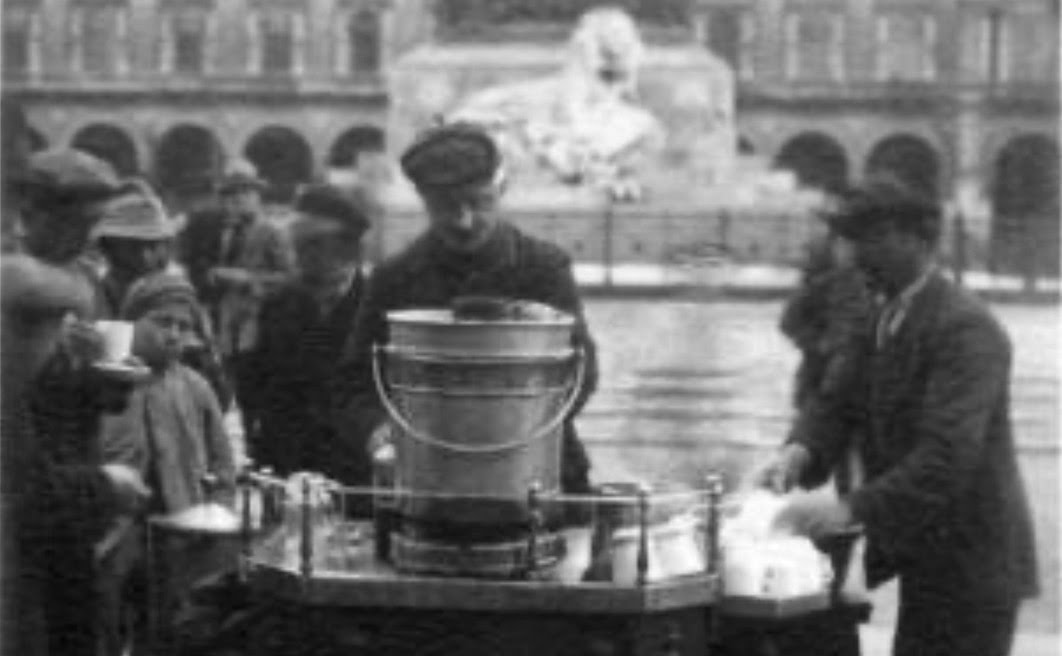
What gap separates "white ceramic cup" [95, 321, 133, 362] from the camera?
15.6 feet

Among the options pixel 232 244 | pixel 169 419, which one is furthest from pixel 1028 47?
pixel 169 419

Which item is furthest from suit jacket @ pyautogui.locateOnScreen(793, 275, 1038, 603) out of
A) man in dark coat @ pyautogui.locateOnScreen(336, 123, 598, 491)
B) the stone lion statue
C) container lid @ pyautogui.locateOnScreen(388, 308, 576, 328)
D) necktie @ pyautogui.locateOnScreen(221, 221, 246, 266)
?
the stone lion statue

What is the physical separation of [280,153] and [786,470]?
5905cm

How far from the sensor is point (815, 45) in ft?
208

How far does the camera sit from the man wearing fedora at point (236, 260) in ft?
31.7

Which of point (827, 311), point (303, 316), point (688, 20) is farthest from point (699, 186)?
point (303, 316)

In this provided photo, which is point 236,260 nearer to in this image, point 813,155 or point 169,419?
point 169,419

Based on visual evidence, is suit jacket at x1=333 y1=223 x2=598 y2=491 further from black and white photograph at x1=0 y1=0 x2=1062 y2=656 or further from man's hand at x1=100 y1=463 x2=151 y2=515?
man's hand at x1=100 y1=463 x2=151 y2=515

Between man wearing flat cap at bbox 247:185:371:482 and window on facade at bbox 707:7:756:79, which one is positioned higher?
window on facade at bbox 707:7:756:79

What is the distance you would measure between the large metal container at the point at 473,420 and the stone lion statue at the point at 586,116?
2440cm

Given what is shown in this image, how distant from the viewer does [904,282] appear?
4.93 metres

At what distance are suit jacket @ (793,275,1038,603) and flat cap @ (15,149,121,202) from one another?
1.55m

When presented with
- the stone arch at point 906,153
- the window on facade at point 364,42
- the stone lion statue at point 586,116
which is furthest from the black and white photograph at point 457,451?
the window on facade at point 364,42

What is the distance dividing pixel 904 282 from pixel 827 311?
162 inches
